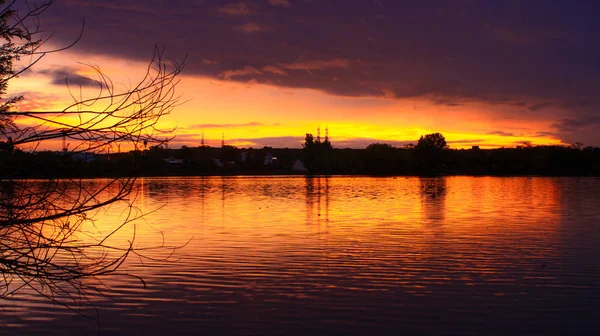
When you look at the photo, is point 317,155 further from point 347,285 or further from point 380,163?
point 347,285

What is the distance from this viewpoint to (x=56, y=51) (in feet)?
19.0

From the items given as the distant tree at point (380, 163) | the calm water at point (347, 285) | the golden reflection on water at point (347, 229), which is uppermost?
the distant tree at point (380, 163)

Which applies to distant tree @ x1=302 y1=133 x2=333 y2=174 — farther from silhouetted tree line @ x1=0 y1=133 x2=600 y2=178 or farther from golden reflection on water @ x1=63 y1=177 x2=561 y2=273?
golden reflection on water @ x1=63 y1=177 x2=561 y2=273

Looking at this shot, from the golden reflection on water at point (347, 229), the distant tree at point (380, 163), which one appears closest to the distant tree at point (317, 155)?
the distant tree at point (380, 163)

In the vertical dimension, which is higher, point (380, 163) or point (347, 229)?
point (380, 163)

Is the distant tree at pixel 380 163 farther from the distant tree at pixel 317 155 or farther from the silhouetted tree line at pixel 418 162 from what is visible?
the distant tree at pixel 317 155

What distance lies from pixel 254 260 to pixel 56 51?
1076 cm

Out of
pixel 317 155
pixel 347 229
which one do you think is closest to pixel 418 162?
pixel 317 155

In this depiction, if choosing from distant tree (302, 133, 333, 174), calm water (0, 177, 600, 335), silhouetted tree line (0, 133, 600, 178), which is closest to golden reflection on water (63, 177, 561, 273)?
calm water (0, 177, 600, 335)

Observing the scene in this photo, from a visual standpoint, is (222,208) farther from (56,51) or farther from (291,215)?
(56,51)

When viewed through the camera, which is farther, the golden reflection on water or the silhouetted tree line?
the silhouetted tree line

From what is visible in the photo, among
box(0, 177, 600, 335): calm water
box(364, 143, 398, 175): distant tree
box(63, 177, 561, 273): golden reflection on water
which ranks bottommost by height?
box(0, 177, 600, 335): calm water

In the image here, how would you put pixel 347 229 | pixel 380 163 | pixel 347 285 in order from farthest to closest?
pixel 380 163
pixel 347 229
pixel 347 285

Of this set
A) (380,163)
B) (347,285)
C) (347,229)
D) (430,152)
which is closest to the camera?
(347,285)
